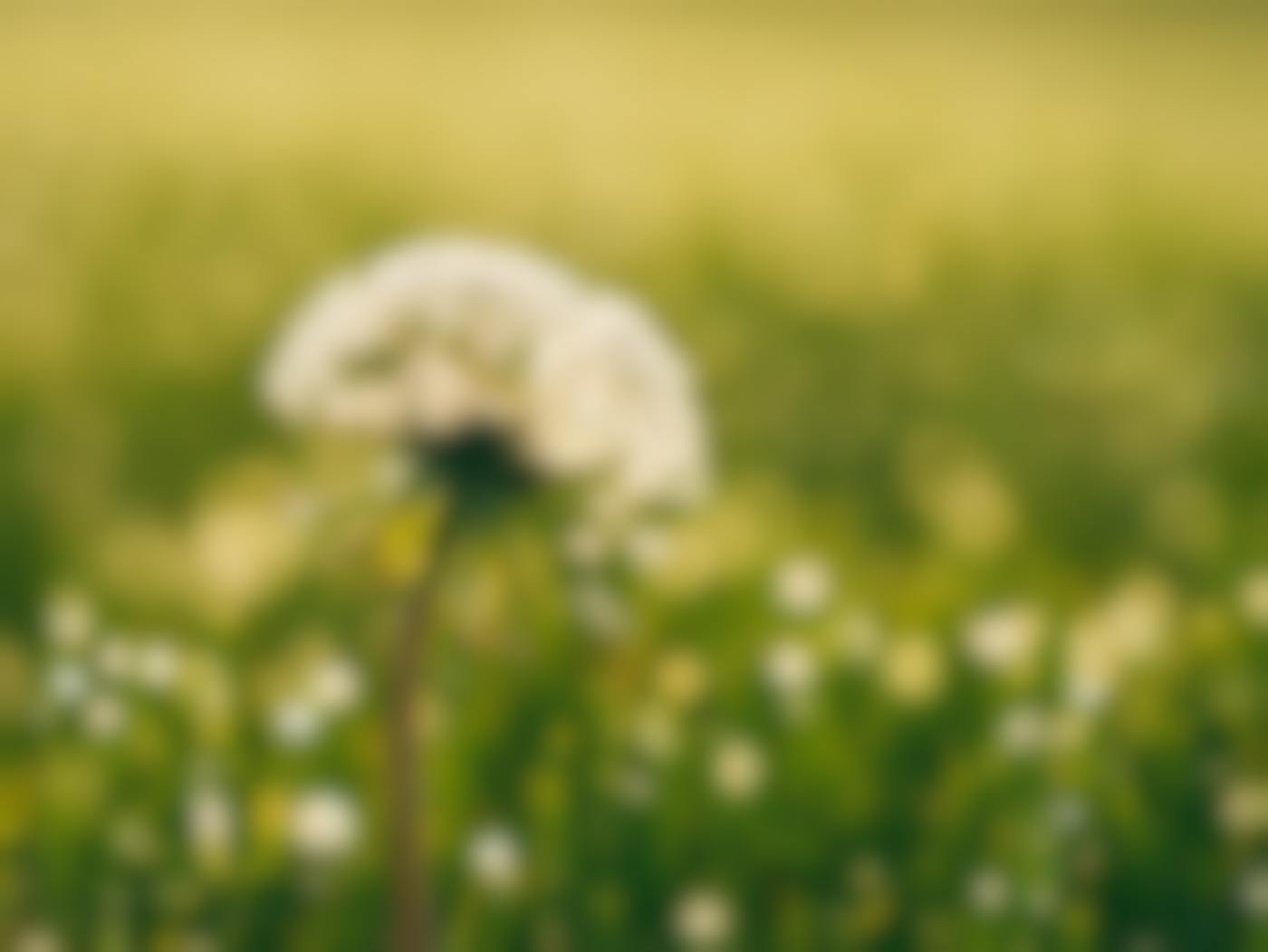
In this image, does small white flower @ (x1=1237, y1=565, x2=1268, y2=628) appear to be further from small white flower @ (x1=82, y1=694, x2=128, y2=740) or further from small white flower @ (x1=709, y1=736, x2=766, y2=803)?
small white flower @ (x1=82, y1=694, x2=128, y2=740)

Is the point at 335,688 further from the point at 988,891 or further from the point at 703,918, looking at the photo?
the point at 988,891

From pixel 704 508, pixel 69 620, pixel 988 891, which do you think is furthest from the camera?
pixel 704 508

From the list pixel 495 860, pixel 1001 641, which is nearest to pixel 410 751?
pixel 495 860

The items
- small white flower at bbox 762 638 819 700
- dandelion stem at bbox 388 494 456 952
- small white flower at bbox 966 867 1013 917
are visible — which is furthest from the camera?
small white flower at bbox 762 638 819 700

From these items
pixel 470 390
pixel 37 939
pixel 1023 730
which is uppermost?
pixel 470 390

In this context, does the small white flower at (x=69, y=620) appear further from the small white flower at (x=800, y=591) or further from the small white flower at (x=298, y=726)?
the small white flower at (x=800, y=591)

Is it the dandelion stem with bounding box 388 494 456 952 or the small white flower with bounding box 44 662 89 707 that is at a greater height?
the small white flower with bounding box 44 662 89 707

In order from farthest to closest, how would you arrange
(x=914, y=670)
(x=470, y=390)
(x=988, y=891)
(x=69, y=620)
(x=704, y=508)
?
(x=704, y=508) → (x=69, y=620) → (x=914, y=670) → (x=988, y=891) → (x=470, y=390)

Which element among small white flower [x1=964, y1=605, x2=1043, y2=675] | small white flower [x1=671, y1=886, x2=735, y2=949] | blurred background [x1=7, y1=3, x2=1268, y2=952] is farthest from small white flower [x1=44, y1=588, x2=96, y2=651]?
small white flower [x1=964, y1=605, x2=1043, y2=675]
